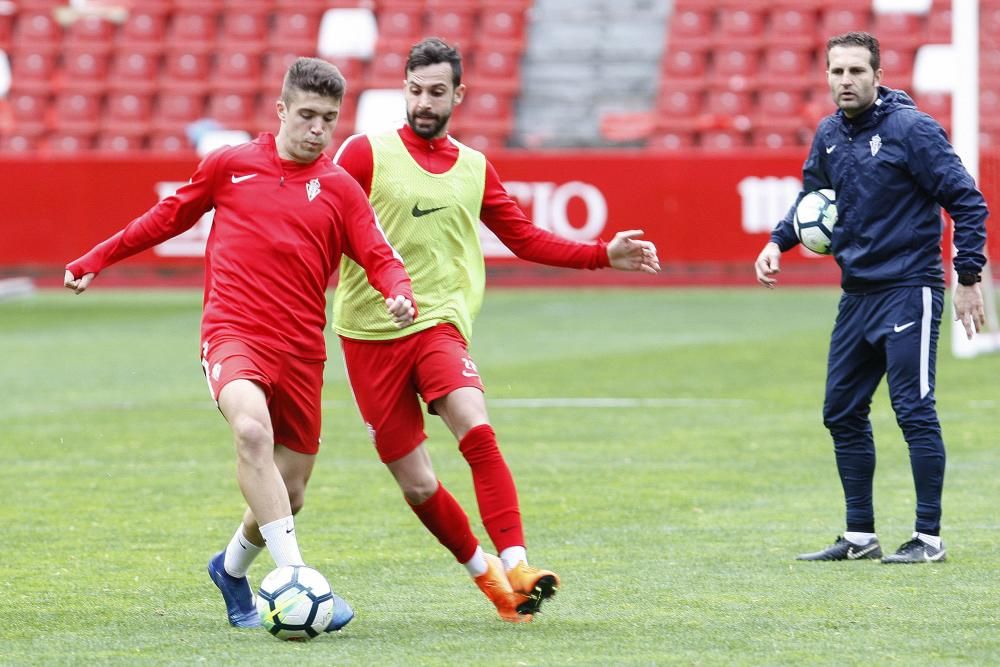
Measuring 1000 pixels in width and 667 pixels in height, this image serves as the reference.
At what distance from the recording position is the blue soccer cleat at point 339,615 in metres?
A: 5.69

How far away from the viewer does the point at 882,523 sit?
26.4 ft

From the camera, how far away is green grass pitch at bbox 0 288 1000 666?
5.57 m

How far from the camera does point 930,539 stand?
23.0 ft

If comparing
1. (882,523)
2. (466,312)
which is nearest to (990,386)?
(882,523)

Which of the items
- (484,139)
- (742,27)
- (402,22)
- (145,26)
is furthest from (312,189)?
(145,26)

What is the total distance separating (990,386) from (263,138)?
874cm

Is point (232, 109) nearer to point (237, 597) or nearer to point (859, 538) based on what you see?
point (859, 538)

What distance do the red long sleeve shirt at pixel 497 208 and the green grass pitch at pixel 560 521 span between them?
4.02ft

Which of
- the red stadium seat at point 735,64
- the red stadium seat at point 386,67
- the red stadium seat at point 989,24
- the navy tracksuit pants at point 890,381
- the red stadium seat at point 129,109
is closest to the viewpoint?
the navy tracksuit pants at point 890,381

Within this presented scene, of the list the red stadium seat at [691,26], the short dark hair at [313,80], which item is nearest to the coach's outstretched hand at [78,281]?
the short dark hair at [313,80]

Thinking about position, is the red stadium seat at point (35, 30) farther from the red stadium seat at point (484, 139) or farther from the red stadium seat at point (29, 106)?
the red stadium seat at point (484, 139)

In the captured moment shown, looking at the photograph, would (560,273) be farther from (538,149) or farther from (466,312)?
(466,312)

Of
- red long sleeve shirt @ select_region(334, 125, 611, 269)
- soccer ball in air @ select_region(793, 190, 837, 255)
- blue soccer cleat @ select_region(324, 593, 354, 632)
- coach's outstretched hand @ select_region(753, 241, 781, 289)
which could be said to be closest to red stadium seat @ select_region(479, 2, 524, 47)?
soccer ball in air @ select_region(793, 190, 837, 255)

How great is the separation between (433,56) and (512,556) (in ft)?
5.76
